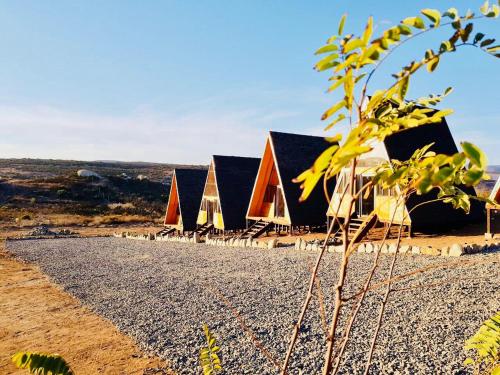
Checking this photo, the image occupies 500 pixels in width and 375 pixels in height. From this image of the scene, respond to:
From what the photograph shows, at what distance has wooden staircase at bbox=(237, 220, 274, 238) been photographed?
1916cm

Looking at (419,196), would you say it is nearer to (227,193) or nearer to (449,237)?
(449,237)

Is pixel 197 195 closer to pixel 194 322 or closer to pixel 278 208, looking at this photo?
pixel 278 208

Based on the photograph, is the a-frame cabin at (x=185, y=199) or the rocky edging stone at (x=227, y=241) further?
the a-frame cabin at (x=185, y=199)

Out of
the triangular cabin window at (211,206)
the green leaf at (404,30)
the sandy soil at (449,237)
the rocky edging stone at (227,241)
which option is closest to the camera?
the green leaf at (404,30)

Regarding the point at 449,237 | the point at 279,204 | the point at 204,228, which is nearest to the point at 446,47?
the point at 449,237

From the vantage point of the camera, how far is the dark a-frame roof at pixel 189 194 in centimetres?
2522

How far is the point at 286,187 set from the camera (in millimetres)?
17609

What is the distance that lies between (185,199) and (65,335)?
18.8 m

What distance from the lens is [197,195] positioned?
2617cm

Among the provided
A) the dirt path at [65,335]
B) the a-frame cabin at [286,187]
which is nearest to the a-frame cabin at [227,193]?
the a-frame cabin at [286,187]

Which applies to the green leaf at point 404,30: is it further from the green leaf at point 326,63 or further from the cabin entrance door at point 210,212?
the cabin entrance door at point 210,212

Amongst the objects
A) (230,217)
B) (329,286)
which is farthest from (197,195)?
(329,286)

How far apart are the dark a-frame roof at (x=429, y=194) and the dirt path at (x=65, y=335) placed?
10194mm

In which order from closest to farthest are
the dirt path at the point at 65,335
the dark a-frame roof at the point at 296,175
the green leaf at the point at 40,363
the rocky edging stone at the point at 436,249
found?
the green leaf at the point at 40,363
the dirt path at the point at 65,335
the rocky edging stone at the point at 436,249
the dark a-frame roof at the point at 296,175
